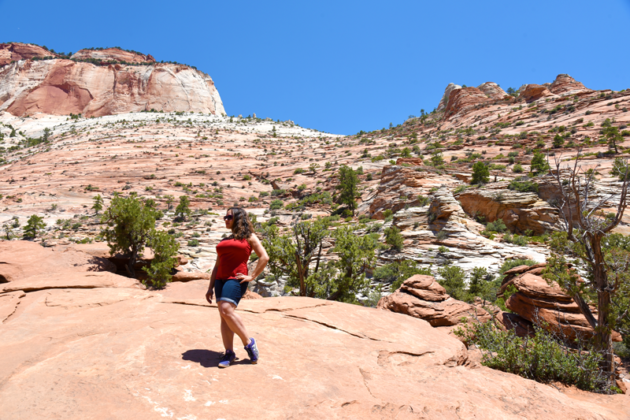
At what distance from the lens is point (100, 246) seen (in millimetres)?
11797

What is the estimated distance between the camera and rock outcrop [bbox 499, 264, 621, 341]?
318 inches

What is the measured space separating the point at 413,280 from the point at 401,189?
1628cm

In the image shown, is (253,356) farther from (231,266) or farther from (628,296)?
(628,296)

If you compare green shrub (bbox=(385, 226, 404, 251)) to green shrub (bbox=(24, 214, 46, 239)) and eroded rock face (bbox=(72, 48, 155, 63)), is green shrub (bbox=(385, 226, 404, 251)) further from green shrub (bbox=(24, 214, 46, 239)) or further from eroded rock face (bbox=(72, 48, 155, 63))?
eroded rock face (bbox=(72, 48, 155, 63))

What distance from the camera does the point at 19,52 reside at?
94.7 meters

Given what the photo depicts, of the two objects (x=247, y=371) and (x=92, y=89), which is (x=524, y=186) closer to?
(x=247, y=371)

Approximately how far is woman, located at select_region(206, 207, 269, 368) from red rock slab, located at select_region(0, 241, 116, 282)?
328 inches

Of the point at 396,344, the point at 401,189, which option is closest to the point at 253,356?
the point at 396,344

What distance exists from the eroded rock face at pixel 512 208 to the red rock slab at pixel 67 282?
18776 millimetres

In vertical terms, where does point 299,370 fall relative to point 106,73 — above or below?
below

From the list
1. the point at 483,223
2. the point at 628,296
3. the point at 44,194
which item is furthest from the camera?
the point at 44,194

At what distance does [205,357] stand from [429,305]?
6.54 m

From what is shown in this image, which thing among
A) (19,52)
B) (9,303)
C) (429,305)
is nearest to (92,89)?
(19,52)

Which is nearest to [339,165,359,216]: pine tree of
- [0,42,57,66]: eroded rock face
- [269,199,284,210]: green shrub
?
[269,199,284,210]: green shrub
